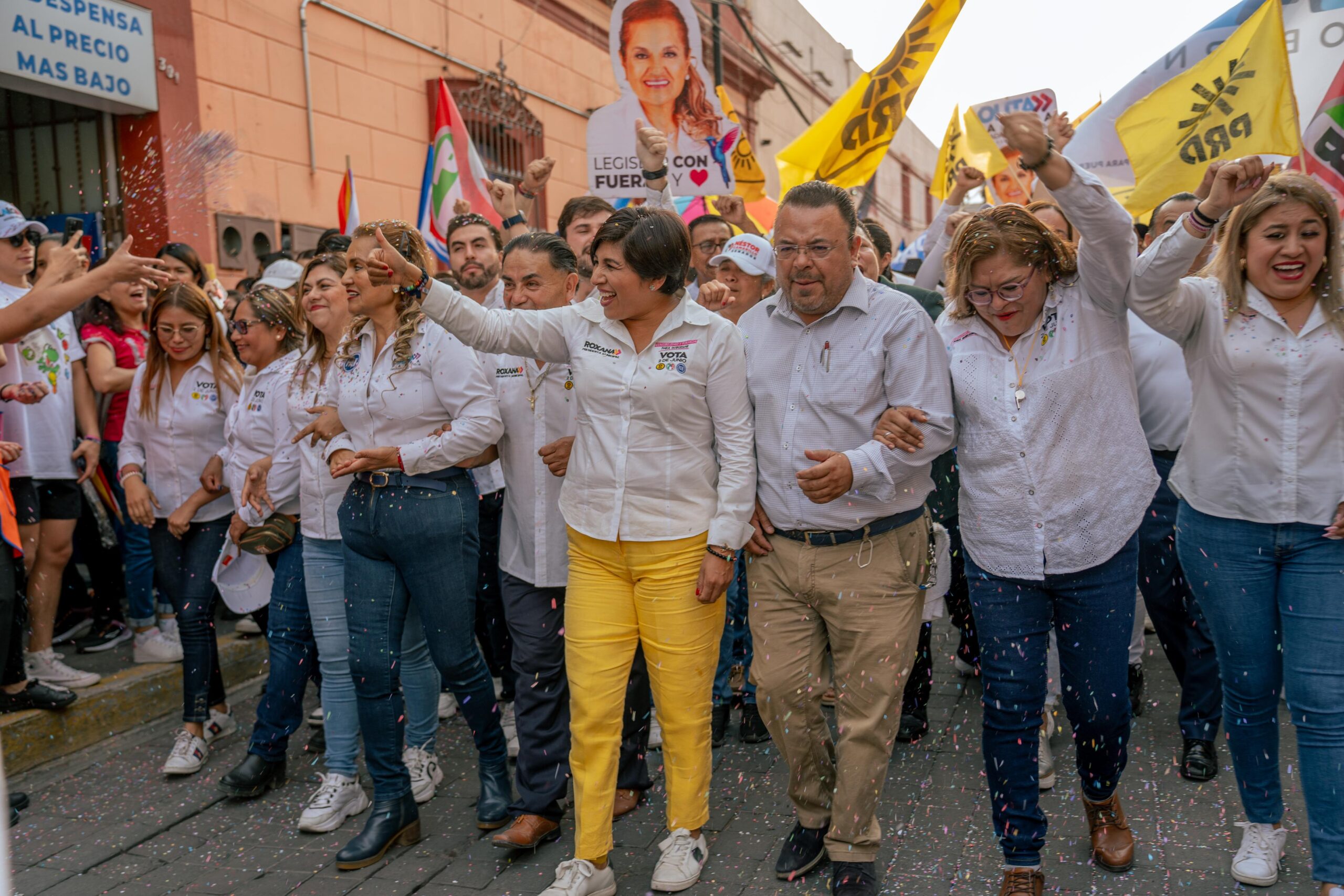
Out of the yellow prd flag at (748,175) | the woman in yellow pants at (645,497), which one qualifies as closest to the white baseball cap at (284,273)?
the woman in yellow pants at (645,497)

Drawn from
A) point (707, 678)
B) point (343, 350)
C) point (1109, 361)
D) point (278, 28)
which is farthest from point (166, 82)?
point (1109, 361)

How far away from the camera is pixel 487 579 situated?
4.89 meters

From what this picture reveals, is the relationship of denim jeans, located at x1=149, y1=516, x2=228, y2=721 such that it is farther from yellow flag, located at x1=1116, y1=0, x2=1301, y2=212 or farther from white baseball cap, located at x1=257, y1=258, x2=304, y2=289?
yellow flag, located at x1=1116, y1=0, x2=1301, y2=212

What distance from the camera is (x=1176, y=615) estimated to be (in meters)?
4.55

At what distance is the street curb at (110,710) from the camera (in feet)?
16.0

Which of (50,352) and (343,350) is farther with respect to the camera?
(50,352)

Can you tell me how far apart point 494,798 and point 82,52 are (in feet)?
19.8

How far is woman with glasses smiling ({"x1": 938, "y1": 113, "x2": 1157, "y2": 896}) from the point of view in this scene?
129 inches

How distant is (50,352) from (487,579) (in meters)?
2.70

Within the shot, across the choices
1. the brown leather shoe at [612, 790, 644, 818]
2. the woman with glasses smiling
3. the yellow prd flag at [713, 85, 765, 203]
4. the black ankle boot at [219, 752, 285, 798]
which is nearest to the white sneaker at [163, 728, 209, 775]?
the black ankle boot at [219, 752, 285, 798]

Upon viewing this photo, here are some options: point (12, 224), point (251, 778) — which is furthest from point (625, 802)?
point (12, 224)

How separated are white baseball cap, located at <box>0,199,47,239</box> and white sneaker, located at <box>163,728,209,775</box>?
2457 millimetres

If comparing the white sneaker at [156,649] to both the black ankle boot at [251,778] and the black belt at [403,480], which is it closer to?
the black ankle boot at [251,778]

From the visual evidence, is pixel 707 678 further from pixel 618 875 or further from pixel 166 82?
pixel 166 82
